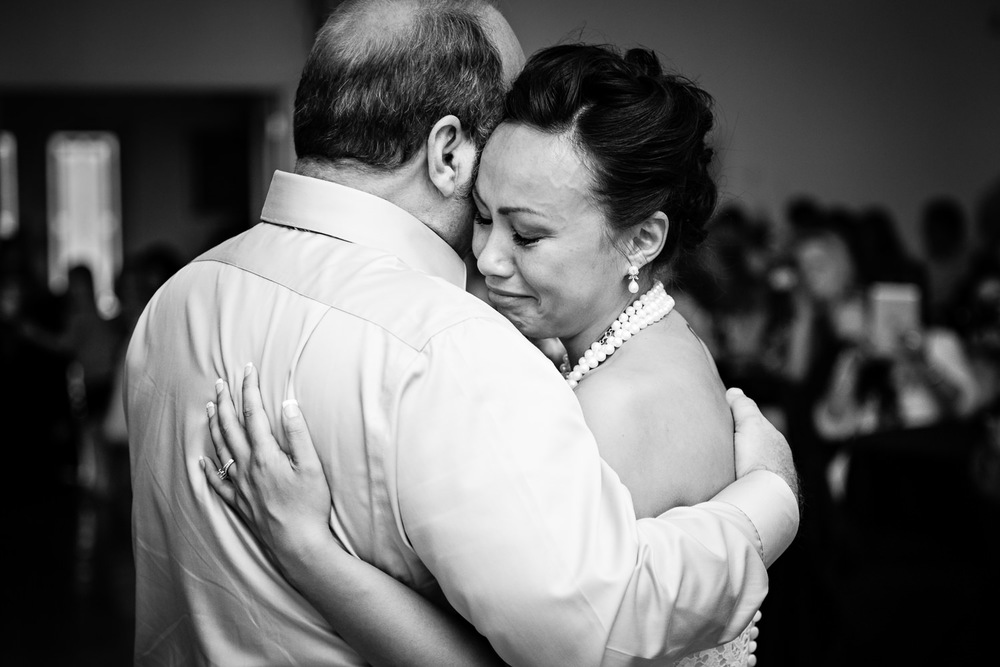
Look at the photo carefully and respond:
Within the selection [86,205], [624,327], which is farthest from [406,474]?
[86,205]

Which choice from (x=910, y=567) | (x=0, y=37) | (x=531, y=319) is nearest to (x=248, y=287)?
(x=531, y=319)

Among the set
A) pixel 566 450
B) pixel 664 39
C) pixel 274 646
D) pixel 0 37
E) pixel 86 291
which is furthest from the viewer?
pixel 664 39

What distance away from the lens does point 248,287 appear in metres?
1.34

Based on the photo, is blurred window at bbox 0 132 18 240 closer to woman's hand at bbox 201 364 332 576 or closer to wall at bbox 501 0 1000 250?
wall at bbox 501 0 1000 250

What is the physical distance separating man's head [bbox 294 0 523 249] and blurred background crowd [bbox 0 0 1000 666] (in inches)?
17.2

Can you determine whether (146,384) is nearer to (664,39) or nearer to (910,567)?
(910,567)

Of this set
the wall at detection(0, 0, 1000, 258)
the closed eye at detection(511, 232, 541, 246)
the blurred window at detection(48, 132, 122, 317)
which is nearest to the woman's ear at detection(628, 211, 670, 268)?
the closed eye at detection(511, 232, 541, 246)

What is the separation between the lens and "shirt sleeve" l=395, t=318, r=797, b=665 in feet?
3.74

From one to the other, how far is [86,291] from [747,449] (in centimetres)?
563

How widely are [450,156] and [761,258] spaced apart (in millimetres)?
4642

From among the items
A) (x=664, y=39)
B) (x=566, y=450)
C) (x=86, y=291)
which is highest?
(x=566, y=450)

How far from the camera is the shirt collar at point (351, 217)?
1.35 meters

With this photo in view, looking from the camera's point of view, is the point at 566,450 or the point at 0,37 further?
the point at 0,37

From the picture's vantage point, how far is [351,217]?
1.35 m
